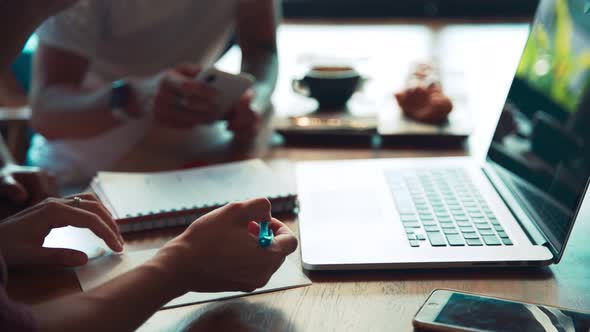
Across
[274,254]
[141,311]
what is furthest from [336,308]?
[141,311]

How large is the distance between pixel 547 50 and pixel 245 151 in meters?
0.53

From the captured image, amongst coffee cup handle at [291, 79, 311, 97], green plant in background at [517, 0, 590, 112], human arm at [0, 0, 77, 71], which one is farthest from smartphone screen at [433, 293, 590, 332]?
coffee cup handle at [291, 79, 311, 97]

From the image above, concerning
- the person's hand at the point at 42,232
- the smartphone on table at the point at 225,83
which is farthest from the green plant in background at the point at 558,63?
the person's hand at the point at 42,232

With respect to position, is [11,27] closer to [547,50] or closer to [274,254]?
[274,254]

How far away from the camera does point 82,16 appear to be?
1.26m

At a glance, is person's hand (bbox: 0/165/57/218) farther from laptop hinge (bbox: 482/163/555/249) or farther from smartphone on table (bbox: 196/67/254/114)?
laptop hinge (bbox: 482/163/555/249)

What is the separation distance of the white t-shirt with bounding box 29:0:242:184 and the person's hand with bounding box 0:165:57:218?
0.33ft

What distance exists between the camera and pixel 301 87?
1.23 meters

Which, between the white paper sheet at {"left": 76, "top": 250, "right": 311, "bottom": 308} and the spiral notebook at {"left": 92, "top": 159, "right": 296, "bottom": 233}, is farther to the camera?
the spiral notebook at {"left": 92, "top": 159, "right": 296, "bottom": 233}

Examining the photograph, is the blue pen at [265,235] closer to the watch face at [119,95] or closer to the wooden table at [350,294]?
the wooden table at [350,294]

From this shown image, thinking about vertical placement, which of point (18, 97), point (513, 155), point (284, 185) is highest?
point (513, 155)

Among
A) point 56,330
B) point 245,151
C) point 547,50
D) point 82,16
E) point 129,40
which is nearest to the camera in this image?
point 56,330

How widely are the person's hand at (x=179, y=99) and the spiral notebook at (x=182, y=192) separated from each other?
18 cm

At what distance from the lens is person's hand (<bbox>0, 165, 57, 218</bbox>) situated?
0.87 metres
